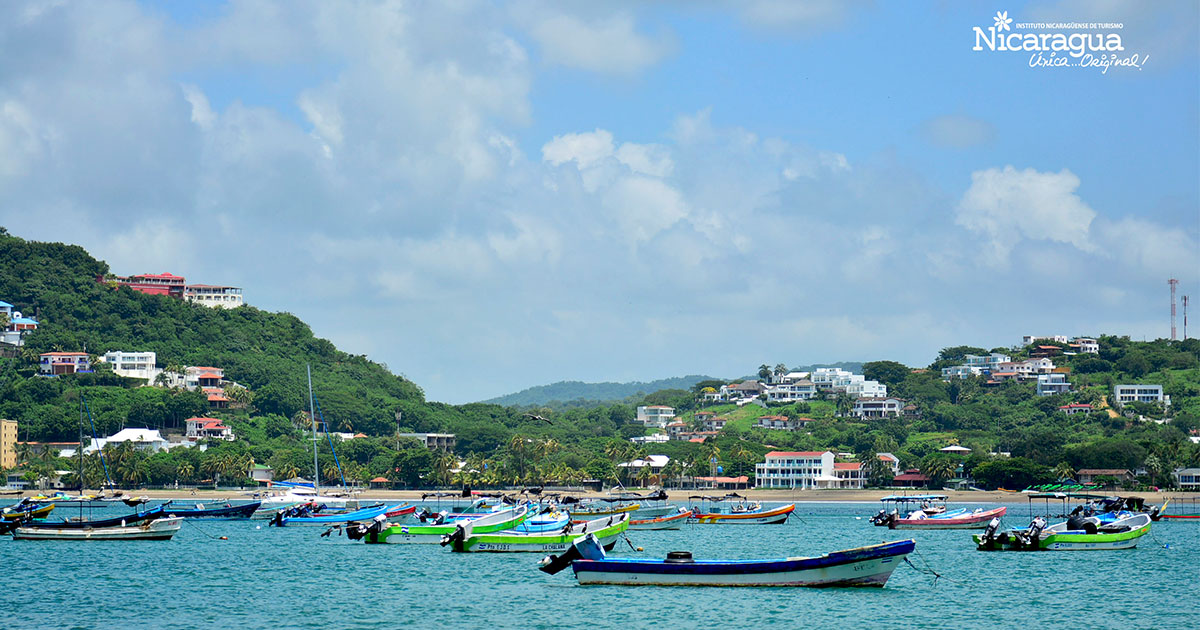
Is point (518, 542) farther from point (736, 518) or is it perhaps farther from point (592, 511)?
point (736, 518)

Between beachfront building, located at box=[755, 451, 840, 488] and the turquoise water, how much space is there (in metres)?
86.6

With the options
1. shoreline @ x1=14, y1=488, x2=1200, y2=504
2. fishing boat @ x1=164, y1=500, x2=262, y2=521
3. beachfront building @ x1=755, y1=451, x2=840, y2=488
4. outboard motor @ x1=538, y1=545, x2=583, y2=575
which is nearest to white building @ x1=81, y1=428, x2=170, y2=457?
shoreline @ x1=14, y1=488, x2=1200, y2=504

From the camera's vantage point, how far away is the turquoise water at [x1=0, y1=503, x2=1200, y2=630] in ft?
133

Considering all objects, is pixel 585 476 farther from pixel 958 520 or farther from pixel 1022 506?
pixel 958 520

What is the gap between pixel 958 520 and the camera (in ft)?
282

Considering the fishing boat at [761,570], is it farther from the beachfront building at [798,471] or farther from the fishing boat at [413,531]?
the beachfront building at [798,471]

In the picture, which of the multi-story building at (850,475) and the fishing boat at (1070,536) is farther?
the multi-story building at (850,475)

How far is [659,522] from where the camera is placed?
85.9 metres

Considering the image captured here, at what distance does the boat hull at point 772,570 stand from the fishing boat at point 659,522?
3814 cm

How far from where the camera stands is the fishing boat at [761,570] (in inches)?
1734

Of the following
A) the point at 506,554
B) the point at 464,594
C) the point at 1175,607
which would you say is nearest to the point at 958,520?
the point at 506,554

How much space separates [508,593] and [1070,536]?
1147 inches

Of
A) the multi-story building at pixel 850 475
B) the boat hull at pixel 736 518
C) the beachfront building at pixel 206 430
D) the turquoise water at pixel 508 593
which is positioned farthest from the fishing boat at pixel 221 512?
the beachfront building at pixel 206 430

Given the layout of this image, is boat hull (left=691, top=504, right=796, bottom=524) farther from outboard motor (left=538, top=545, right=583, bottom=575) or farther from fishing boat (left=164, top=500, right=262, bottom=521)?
outboard motor (left=538, top=545, right=583, bottom=575)
